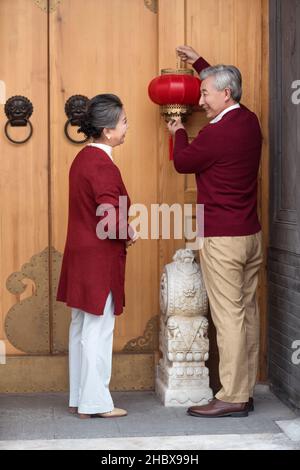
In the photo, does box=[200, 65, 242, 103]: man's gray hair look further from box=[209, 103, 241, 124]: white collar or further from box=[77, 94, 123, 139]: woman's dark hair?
box=[77, 94, 123, 139]: woman's dark hair

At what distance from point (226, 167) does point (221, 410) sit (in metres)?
1.19

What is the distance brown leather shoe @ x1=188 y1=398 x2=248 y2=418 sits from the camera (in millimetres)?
4844

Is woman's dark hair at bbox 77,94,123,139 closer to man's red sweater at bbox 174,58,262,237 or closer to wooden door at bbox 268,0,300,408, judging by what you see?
man's red sweater at bbox 174,58,262,237

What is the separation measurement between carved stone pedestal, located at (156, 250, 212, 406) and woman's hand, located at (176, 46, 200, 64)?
1.08 m

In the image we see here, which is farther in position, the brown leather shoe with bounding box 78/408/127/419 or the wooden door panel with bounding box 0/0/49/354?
the wooden door panel with bounding box 0/0/49/354

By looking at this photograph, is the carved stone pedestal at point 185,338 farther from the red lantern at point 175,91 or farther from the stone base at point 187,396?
the red lantern at point 175,91

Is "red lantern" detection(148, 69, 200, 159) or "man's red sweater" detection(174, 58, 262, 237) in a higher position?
"red lantern" detection(148, 69, 200, 159)

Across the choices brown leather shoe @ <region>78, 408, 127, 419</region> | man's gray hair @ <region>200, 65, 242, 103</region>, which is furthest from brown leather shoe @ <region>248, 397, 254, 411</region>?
man's gray hair @ <region>200, 65, 242, 103</region>

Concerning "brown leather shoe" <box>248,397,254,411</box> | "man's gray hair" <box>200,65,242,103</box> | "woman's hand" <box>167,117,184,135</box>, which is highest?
"man's gray hair" <box>200,65,242,103</box>

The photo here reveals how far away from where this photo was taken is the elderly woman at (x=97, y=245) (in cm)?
468

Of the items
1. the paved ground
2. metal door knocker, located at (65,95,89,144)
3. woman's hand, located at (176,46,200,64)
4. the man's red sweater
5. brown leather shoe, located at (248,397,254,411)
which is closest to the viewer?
the paved ground

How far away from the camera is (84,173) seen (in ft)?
15.4

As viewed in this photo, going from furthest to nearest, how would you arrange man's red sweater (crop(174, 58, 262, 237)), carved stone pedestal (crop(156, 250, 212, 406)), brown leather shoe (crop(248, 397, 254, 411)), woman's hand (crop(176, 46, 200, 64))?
woman's hand (crop(176, 46, 200, 64)), carved stone pedestal (crop(156, 250, 212, 406)), brown leather shoe (crop(248, 397, 254, 411)), man's red sweater (crop(174, 58, 262, 237))
